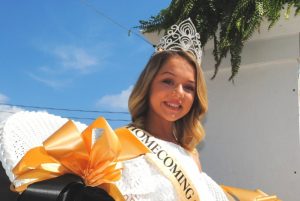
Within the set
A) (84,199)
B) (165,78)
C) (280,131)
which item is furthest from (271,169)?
(84,199)

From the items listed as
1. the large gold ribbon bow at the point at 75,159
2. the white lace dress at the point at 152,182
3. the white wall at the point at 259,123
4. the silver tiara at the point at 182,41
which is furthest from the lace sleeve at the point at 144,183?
the white wall at the point at 259,123

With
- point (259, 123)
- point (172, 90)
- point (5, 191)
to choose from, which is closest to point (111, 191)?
point (5, 191)

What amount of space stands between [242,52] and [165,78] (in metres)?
1.11

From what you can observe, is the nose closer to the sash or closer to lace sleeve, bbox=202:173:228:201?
the sash

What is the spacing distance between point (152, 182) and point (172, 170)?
0.12 metres

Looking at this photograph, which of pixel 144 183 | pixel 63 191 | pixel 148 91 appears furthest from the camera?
pixel 148 91

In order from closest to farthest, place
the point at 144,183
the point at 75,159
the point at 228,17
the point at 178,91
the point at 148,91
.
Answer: the point at 75,159
the point at 144,183
the point at 178,91
the point at 148,91
the point at 228,17

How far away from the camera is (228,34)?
90.7 inches

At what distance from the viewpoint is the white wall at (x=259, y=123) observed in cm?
222

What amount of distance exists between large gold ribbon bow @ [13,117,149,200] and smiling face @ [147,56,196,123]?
52 cm

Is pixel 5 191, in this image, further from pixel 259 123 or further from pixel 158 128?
pixel 259 123

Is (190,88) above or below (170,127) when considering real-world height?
above

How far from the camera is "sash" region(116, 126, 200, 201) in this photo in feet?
4.15

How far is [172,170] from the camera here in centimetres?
130
